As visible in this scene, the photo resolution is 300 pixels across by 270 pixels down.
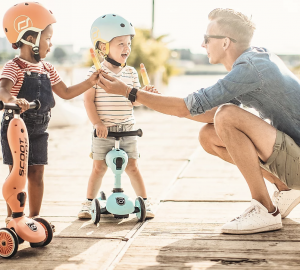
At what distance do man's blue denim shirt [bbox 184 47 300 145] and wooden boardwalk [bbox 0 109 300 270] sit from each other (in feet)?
2.41

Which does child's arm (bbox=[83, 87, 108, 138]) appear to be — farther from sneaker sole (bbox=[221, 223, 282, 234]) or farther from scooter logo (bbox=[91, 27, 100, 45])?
sneaker sole (bbox=[221, 223, 282, 234])

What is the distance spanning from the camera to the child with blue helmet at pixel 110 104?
3572 mm

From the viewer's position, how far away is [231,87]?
305 centimetres

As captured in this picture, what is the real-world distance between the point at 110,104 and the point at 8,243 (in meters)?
1.32

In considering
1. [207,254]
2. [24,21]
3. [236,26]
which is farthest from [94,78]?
[207,254]

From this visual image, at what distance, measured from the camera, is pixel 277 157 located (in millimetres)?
3203

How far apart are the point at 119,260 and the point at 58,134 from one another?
6446 mm

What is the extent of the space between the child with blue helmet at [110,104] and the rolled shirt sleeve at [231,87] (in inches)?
28.9

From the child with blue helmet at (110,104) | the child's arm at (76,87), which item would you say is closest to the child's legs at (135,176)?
the child with blue helmet at (110,104)

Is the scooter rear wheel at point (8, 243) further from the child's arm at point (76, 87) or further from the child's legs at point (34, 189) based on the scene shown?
the child's arm at point (76, 87)

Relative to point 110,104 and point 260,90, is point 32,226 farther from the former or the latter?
point 260,90

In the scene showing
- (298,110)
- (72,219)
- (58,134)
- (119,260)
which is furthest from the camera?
(58,134)

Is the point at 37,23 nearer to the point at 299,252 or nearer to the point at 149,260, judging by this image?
the point at 149,260

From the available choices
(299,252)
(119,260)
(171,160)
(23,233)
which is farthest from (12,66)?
(171,160)
